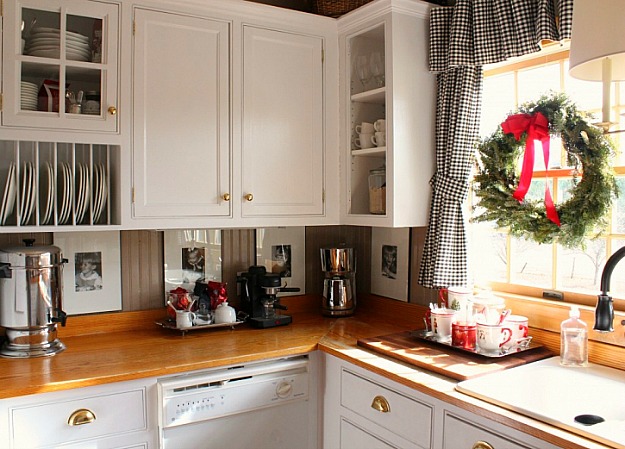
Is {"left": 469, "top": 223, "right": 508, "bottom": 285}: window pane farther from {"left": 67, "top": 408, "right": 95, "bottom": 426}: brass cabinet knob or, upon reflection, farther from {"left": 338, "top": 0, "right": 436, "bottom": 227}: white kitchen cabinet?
{"left": 67, "top": 408, "right": 95, "bottom": 426}: brass cabinet knob

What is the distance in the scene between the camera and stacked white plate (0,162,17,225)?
6.88 feet

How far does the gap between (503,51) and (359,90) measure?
0.69 meters

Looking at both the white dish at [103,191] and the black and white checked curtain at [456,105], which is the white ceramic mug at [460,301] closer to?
the black and white checked curtain at [456,105]

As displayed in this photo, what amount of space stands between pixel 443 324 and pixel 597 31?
4.49ft

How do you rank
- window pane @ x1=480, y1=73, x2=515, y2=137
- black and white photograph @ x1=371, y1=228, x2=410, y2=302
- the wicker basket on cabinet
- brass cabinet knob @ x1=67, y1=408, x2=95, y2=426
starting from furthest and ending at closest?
black and white photograph @ x1=371, y1=228, x2=410, y2=302
the wicker basket on cabinet
window pane @ x1=480, y1=73, x2=515, y2=137
brass cabinet knob @ x1=67, y1=408, x2=95, y2=426

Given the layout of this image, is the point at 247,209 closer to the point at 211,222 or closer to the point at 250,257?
the point at 211,222

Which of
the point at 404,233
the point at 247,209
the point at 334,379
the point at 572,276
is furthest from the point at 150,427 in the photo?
the point at 572,276

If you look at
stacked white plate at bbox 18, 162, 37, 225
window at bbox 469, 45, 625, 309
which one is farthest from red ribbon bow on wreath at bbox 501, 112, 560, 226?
stacked white plate at bbox 18, 162, 37, 225

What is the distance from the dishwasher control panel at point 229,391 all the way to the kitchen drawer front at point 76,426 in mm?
97

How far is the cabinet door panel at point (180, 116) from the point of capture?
229cm

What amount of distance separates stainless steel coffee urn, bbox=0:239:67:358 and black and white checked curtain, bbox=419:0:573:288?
148cm

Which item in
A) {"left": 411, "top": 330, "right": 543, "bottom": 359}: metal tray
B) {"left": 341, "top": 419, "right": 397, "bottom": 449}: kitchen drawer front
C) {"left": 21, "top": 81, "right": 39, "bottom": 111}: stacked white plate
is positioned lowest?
{"left": 341, "top": 419, "right": 397, "bottom": 449}: kitchen drawer front

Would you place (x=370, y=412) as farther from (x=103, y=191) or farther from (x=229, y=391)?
(x=103, y=191)

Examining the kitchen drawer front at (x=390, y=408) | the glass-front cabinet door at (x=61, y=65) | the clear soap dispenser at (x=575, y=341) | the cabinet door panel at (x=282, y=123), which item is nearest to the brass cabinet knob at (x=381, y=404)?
the kitchen drawer front at (x=390, y=408)
